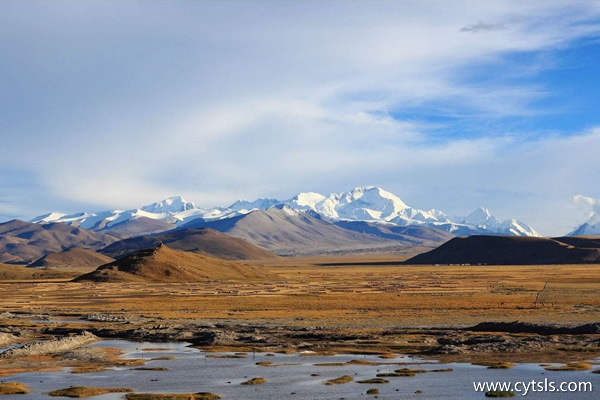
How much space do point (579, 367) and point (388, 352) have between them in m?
14.8

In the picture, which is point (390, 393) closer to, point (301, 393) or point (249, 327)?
point (301, 393)

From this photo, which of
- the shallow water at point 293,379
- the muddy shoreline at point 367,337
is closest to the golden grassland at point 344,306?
the muddy shoreline at point 367,337

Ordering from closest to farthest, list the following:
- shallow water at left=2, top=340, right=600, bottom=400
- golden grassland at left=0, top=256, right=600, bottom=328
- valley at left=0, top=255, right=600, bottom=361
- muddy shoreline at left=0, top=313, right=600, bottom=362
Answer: shallow water at left=2, top=340, right=600, bottom=400 < muddy shoreline at left=0, top=313, right=600, bottom=362 < valley at left=0, top=255, right=600, bottom=361 < golden grassland at left=0, top=256, right=600, bottom=328

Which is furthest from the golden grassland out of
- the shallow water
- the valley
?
the shallow water

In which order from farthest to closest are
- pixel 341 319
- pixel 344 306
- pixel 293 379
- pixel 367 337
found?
pixel 344 306 < pixel 341 319 < pixel 367 337 < pixel 293 379

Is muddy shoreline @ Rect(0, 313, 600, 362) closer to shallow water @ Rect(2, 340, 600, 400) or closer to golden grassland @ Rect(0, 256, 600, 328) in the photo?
shallow water @ Rect(2, 340, 600, 400)

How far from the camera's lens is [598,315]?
83.4 m

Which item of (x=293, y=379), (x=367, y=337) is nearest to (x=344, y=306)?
(x=367, y=337)

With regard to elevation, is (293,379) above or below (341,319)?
below

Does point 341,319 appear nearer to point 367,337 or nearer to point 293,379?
point 367,337

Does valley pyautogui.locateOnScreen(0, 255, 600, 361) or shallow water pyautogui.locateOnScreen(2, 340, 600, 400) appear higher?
valley pyautogui.locateOnScreen(0, 255, 600, 361)

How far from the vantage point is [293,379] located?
4756cm

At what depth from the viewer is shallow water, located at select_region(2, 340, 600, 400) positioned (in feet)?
141

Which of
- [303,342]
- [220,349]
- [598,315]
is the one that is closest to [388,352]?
[303,342]
